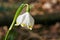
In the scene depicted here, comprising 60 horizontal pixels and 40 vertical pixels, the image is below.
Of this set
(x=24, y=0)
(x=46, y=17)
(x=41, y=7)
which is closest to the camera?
(x=24, y=0)

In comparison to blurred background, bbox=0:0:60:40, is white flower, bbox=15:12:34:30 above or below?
above

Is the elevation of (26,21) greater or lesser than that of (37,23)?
greater

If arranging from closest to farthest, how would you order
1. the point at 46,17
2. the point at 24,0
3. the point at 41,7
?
the point at 24,0 → the point at 46,17 → the point at 41,7

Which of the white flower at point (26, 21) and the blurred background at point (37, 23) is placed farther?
the blurred background at point (37, 23)

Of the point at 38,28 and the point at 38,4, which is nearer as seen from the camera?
the point at 38,28

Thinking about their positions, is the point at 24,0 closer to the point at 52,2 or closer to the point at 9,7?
the point at 9,7

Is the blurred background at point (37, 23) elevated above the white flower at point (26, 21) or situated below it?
below

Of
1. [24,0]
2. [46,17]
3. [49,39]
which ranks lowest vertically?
[49,39]

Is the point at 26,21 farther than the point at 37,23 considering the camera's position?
No

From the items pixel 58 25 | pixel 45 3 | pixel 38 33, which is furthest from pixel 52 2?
pixel 38 33

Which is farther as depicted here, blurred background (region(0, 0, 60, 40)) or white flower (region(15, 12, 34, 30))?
blurred background (region(0, 0, 60, 40))

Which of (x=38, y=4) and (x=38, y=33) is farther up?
(x=38, y=4)
